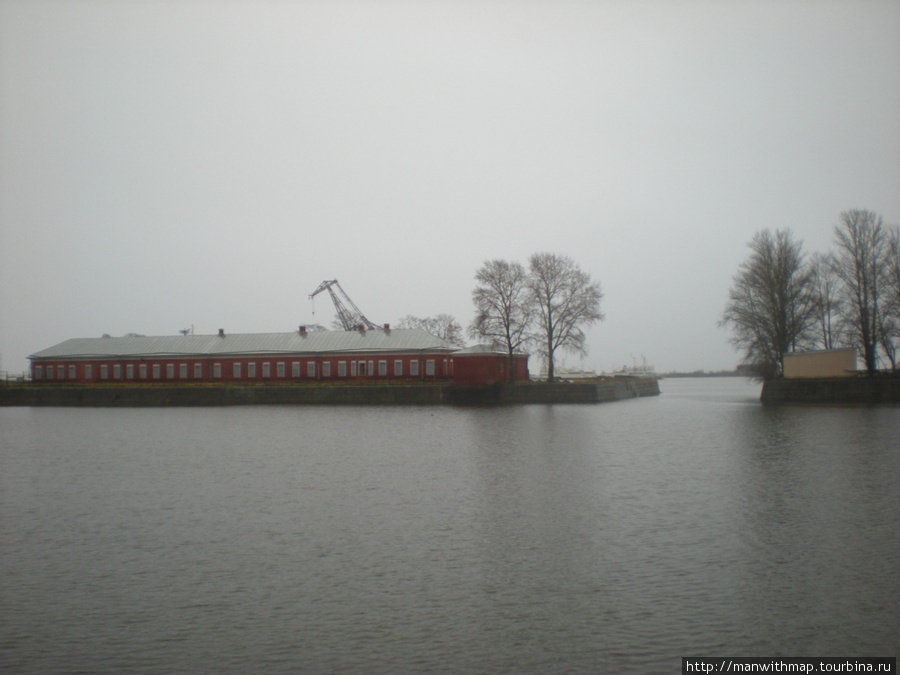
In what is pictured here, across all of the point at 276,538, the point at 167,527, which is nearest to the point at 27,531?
the point at 167,527

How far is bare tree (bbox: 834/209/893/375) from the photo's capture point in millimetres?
49094

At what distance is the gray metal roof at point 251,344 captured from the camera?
72312 mm

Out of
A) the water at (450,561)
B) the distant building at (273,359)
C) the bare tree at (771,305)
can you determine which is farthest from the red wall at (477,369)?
the water at (450,561)

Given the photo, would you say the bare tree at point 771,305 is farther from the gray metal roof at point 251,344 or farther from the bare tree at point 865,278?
the gray metal roof at point 251,344

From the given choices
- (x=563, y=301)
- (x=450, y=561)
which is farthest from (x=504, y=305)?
(x=450, y=561)

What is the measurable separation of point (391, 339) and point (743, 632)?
65.3 m

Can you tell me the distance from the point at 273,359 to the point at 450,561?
214ft

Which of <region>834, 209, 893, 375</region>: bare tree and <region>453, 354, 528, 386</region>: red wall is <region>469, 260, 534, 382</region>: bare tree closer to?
<region>453, 354, 528, 386</region>: red wall

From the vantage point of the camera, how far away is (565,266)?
211 feet

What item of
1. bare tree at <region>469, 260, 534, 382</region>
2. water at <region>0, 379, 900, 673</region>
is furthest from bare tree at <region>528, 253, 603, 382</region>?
water at <region>0, 379, 900, 673</region>

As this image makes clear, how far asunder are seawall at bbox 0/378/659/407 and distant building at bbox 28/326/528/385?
8.30 feet

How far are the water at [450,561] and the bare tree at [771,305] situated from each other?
103ft

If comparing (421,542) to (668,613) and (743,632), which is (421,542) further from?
(743,632)

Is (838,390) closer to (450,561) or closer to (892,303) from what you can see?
(892,303)
